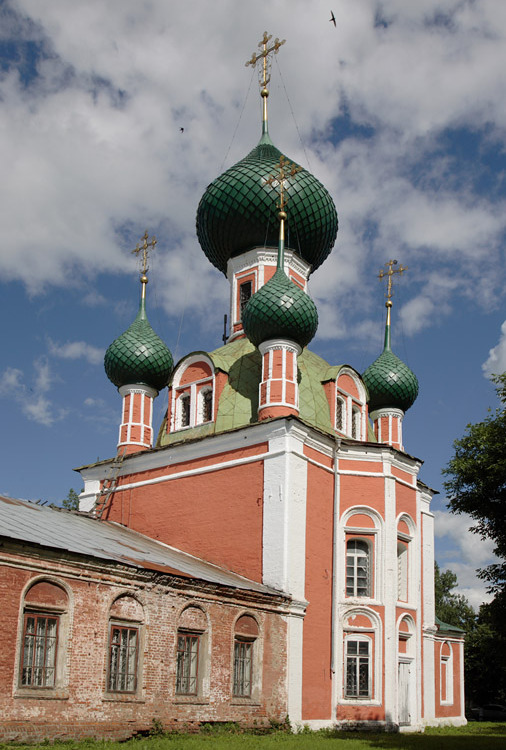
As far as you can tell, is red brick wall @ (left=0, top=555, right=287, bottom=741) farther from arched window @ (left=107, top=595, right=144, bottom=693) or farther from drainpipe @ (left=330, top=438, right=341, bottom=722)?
drainpipe @ (left=330, top=438, right=341, bottom=722)

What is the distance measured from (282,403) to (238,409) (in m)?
1.43

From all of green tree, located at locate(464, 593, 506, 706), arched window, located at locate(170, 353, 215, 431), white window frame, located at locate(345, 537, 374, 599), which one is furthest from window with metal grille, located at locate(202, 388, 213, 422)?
green tree, located at locate(464, 593, 506, 706)

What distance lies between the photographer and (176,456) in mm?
16688

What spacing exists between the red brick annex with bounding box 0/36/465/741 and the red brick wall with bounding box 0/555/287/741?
26 millimetres

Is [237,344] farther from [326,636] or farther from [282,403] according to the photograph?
[326,636]

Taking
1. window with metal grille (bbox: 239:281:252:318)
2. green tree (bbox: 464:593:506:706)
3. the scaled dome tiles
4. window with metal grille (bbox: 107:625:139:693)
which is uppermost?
window with metal grille (bbox: 239:281:252:318)

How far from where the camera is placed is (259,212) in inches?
769

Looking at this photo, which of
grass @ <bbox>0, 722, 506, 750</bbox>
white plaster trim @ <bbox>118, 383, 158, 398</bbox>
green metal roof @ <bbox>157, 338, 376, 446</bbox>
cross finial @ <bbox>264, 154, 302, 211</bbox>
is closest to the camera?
grass @ <bbox>0, 722, 506, 750</bbox>

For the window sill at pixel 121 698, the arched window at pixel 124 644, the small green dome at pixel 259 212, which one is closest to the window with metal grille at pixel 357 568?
the arched window at pixel 124 644

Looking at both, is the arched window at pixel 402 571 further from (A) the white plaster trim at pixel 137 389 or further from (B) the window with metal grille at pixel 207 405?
(A) the white plaster trim at pixel 137 389

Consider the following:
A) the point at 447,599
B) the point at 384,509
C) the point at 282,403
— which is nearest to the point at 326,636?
the point at 384,509

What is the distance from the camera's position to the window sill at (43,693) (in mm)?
9690

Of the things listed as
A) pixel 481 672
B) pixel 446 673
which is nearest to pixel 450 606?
pixel 481 672

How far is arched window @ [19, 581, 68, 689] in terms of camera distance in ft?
32.8
